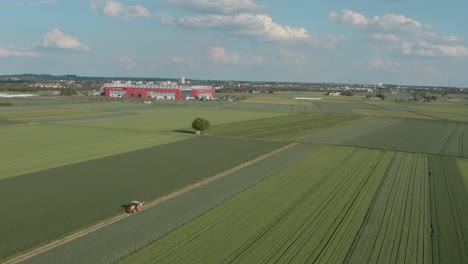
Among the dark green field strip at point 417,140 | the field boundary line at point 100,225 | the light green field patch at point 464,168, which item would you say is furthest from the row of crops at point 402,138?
the field boundary line at point 100,225

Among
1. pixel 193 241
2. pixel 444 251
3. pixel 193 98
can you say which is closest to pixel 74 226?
pixel 193 241

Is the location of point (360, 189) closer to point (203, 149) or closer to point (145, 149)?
point (203, 149)

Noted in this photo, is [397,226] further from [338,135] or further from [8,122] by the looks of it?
[8,122]

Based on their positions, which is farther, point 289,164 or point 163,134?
point 163,134

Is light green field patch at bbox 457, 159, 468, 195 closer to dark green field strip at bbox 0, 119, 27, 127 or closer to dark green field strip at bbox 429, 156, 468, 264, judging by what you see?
dark green field strip at bbox 429, 156, 468, 264

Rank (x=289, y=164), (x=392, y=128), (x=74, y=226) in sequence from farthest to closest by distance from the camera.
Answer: (x=392, y=128) < (x=289, y=164) < (x=74, y=226)

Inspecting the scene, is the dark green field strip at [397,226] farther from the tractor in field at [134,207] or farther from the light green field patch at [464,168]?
the tractor in field at [134,207]

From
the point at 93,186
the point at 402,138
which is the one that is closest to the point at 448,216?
the point at 93,186
